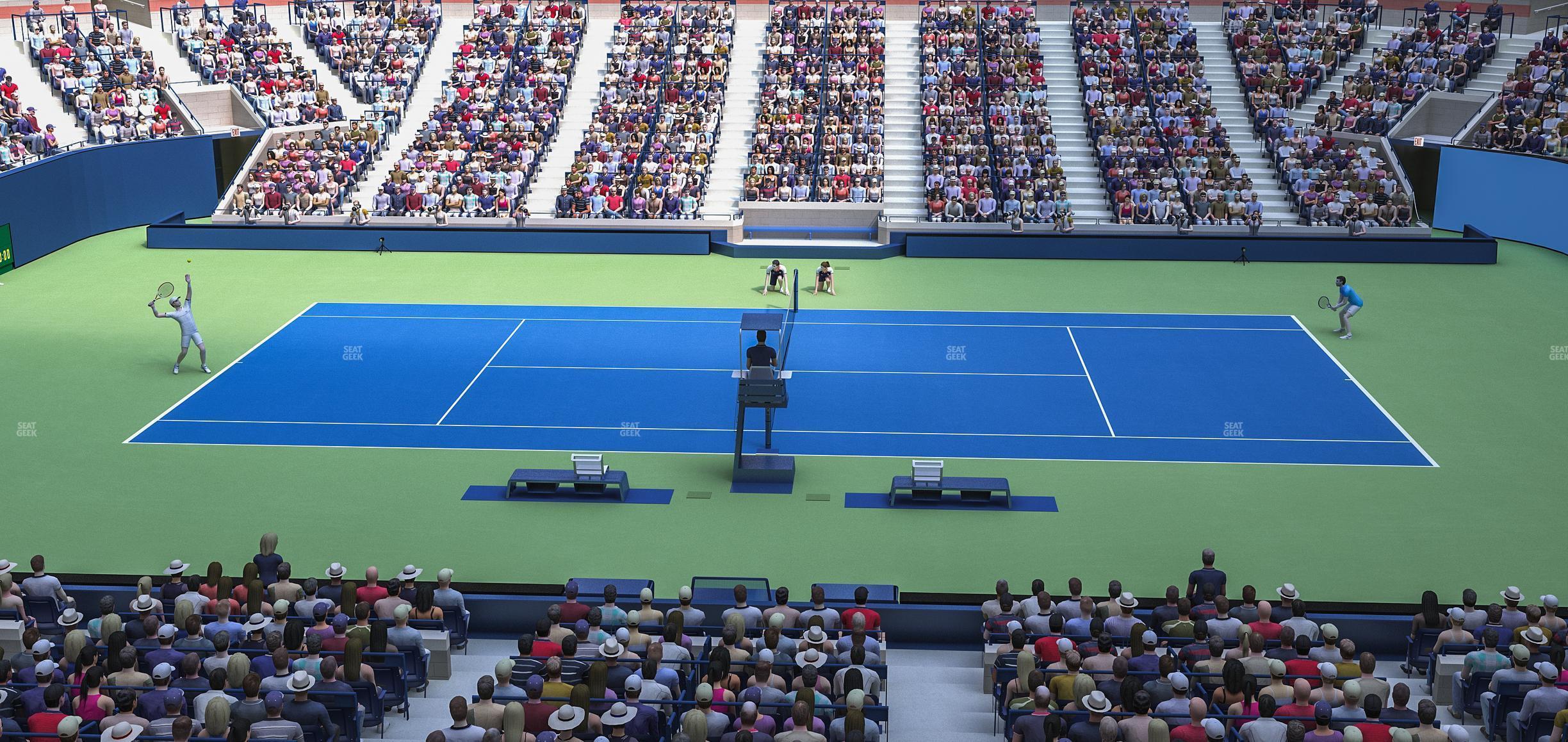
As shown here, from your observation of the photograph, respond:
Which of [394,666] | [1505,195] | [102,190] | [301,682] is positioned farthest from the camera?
[102,190]

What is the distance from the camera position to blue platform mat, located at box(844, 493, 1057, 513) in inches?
797

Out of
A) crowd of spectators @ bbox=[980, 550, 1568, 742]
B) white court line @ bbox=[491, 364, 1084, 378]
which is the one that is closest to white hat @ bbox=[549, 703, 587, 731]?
crowd of spectators @ bbox=[980, 550, 1568, 742]

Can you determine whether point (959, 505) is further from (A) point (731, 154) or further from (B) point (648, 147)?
(A) point (731, 154)

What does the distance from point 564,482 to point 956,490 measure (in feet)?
17.7

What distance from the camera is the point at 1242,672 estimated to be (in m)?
12.2

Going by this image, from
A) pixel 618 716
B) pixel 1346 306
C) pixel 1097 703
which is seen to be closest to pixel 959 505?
pixel 1097 703

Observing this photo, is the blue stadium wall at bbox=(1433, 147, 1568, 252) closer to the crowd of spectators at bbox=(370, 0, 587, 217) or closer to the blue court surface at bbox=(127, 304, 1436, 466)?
the blue court surface at bbox=(127, 304, 1436, 466)

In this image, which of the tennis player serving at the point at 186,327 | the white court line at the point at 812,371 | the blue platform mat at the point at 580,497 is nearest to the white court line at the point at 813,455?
the blue platform mat at the point at 580,497

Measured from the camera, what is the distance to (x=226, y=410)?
24578mm

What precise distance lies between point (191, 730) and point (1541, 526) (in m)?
16.5

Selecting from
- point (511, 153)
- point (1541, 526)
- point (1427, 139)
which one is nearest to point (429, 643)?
point (1541, 526)

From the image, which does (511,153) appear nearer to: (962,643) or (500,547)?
(500,547)

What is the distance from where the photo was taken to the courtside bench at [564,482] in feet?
66.7

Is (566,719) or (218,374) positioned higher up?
(566,719)
